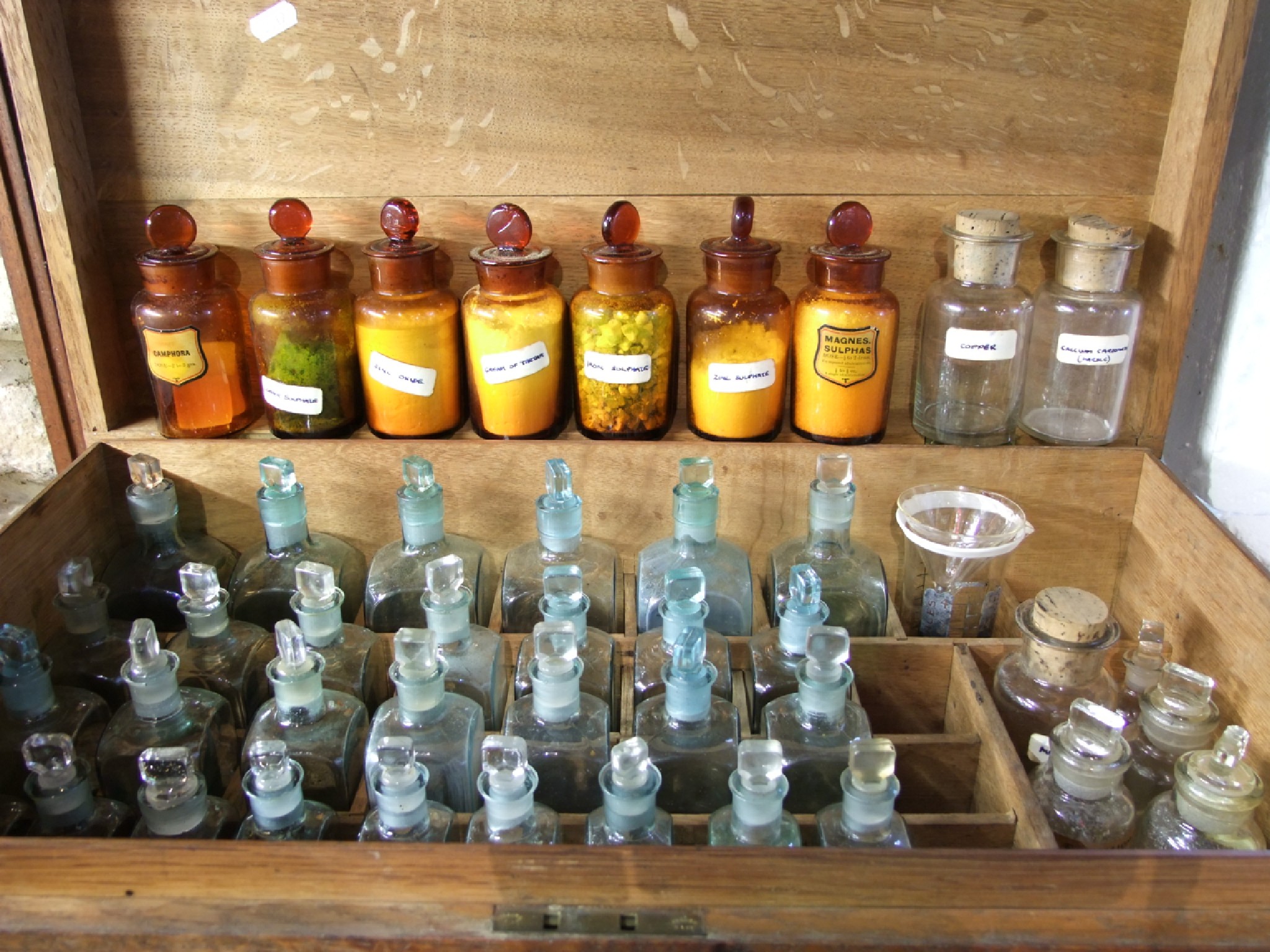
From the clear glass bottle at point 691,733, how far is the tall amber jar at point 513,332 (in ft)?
1.38

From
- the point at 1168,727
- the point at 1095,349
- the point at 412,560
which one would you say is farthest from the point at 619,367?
the point at 1168,727

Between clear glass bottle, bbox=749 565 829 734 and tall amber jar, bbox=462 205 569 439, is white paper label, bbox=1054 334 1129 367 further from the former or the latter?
tall amber jar, bbox=462 205 569 439

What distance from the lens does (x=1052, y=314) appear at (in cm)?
117

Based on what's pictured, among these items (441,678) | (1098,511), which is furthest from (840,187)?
(441,678)

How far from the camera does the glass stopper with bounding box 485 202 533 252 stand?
3.52ft

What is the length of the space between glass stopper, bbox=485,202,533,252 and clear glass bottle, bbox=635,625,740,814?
487 mm

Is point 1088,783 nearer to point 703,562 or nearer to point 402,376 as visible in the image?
point 703,562

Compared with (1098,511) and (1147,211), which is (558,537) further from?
(1147,211)

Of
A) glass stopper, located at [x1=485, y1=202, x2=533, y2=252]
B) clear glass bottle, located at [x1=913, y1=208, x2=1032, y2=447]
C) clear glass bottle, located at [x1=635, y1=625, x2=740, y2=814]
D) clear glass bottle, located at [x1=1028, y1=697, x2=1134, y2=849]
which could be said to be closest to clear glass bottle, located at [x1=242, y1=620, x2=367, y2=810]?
clear glass bottle, located at [x1=635, y1=625, x2=740, y2=814]

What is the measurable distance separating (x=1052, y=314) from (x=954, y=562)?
0.32 m

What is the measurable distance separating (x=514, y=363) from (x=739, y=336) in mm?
249

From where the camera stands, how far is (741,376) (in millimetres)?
1121

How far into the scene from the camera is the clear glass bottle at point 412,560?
104 cm

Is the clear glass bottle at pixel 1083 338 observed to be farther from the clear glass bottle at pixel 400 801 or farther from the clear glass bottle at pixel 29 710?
the clear glass bottle at pixel 29 710
